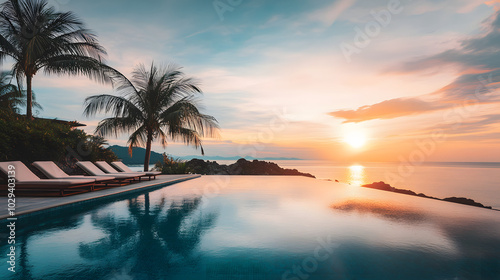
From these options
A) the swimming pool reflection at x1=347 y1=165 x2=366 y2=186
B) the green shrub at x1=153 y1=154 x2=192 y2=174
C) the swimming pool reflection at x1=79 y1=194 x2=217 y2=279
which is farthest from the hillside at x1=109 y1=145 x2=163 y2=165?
the swimming pool reflection at x1=347 y1=165 x2=366 y2=186

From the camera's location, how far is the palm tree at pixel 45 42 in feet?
31.5

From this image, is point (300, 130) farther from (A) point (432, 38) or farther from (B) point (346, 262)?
(B) point (346, 262)

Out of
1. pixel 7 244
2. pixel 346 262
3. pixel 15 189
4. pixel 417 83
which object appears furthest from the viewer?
pixel 417 83

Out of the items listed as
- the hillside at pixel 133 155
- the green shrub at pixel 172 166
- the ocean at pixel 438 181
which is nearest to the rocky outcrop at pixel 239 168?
the green shrub at pixel 172 166

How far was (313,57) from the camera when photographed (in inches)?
503

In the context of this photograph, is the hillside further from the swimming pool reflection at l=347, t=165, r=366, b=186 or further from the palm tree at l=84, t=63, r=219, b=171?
the swimming pool reflection at l=347, t=165, r=366, b=186

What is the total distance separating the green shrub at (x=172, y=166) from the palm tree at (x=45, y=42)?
20.5 ft

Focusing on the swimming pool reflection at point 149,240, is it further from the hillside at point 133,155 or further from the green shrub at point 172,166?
the hillside at point 133,155

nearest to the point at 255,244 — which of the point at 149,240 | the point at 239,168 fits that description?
the point at 149,240

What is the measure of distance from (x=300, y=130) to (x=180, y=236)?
15.5 m

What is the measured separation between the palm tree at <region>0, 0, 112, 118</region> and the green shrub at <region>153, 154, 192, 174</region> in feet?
20.5

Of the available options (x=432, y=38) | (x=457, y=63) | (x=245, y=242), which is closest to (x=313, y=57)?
(x=432, y=38)

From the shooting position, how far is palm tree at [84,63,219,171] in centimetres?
1245

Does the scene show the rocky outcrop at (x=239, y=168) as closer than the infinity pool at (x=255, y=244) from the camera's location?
No
